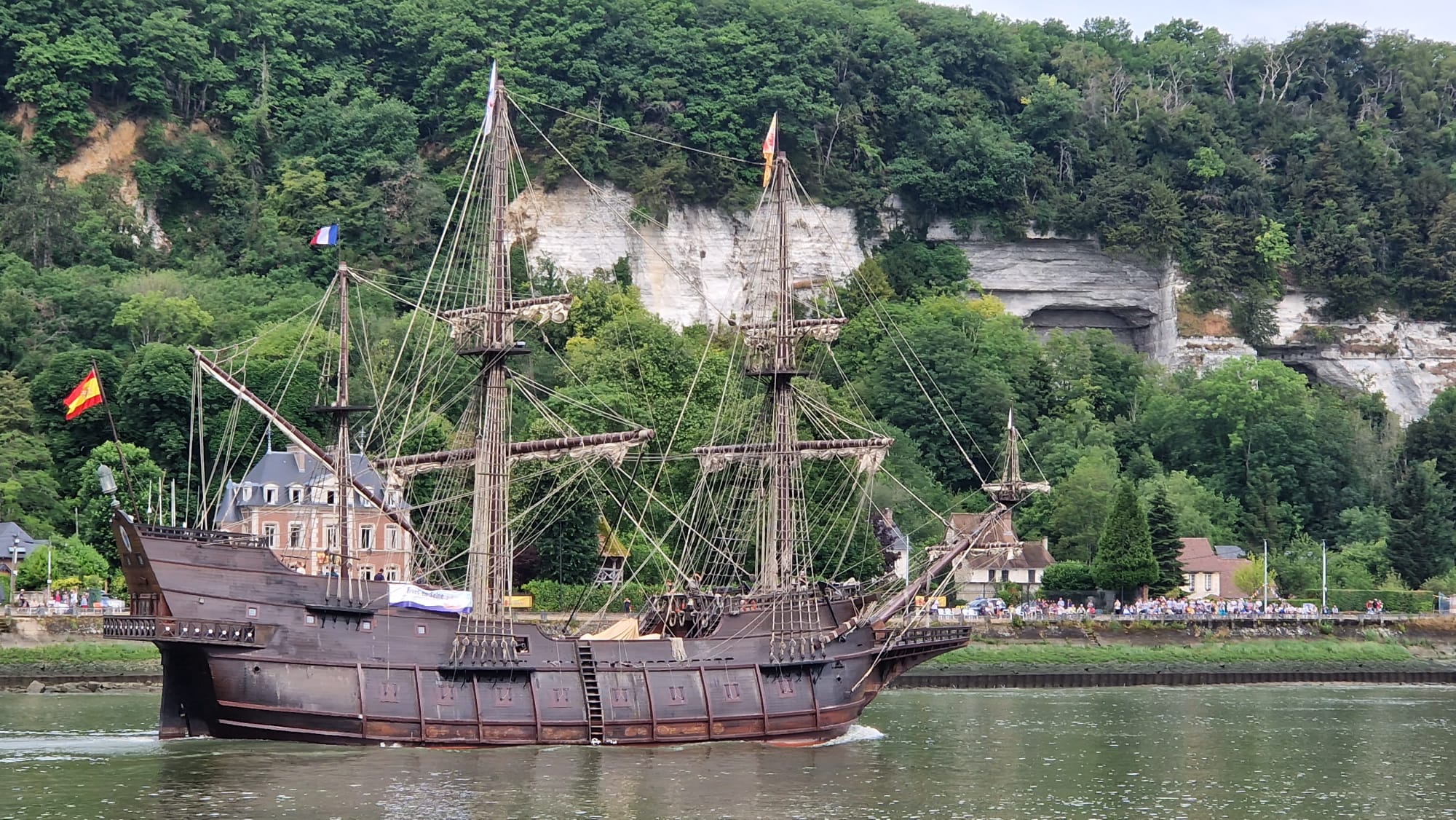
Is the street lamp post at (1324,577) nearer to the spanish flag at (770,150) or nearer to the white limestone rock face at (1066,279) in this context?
the white limestone rock face at (1066,279)

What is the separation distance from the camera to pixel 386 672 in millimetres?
59781

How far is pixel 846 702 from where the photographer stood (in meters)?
66.8

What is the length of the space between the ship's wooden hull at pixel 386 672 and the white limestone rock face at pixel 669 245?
222 feet

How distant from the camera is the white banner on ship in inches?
2413

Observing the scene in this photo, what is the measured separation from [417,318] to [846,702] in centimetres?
4981

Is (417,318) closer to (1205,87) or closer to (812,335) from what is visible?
(812,335)

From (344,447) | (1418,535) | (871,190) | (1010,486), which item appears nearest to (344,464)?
(344,447)

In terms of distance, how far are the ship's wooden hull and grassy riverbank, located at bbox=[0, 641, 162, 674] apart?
71.7 ft

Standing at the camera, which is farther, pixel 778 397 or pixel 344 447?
pixel 778 397

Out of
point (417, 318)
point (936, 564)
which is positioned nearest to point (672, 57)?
point (417, 318)

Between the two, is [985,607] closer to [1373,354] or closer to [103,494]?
[103,494]

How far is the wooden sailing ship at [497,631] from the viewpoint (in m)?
58.6

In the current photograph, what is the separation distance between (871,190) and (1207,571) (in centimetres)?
4348

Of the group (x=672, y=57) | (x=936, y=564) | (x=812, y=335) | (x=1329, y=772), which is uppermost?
(x=672, y=57)
